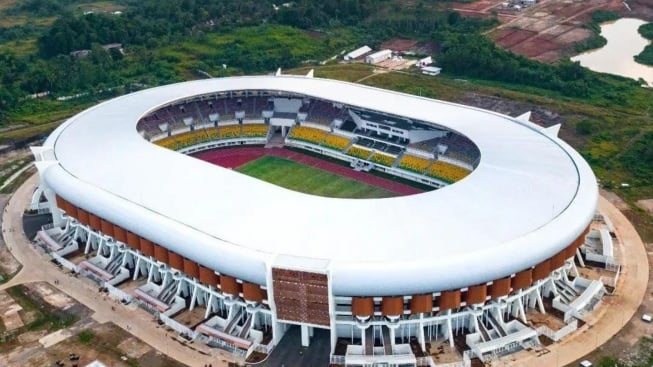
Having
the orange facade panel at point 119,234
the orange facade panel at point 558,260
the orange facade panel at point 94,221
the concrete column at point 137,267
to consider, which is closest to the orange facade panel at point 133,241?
the orange facade panel at point 119,234

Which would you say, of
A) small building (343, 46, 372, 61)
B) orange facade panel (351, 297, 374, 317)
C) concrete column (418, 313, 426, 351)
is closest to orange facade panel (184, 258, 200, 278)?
orange facade panel (351, 297, 374, 317)

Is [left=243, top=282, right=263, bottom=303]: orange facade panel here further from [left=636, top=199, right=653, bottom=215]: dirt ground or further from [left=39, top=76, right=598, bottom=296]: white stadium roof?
[left=636, top=199, right=653, bottom=215]: dirt ground

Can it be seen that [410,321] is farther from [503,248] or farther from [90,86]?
[90,86]

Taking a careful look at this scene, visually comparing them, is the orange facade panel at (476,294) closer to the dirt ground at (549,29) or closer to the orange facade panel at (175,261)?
the orange facade panel at (175,261)

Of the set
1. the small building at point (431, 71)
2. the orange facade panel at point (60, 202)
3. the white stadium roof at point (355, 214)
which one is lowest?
the small building at point (431, 71)

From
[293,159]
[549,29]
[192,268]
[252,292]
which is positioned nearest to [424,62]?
[549,29]

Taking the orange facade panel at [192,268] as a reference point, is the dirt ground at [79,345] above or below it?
below

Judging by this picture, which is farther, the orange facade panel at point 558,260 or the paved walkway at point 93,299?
the orange facade panel at point 558,260

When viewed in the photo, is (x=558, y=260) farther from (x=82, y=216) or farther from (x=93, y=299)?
(x=82, y=216)
